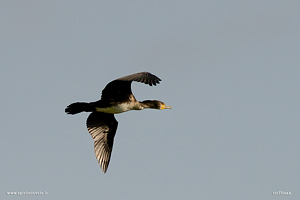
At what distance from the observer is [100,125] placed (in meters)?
19.4

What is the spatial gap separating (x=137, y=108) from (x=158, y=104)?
102 centimetres

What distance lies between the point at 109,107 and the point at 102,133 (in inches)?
59.4

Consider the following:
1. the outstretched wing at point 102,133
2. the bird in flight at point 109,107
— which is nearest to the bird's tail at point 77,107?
the bird in flight at point 109,107

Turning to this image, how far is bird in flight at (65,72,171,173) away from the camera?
57.5 ft

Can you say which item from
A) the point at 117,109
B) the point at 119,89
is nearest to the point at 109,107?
the point at 117,109

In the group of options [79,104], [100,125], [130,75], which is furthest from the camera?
[100,125]

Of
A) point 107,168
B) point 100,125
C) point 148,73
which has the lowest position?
point 107,168

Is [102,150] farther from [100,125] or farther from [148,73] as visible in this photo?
[148,73]

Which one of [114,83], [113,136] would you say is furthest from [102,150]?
[114,83]

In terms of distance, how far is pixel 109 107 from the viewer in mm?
18344

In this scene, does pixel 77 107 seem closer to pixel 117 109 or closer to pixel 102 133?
pixel 117 109

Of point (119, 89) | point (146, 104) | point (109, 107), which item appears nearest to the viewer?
point (119, 89)

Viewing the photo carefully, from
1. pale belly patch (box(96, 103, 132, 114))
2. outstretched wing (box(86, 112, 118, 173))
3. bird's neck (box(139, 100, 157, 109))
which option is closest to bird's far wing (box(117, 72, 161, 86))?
pale belly patch (box(96, 103, 132, 114))

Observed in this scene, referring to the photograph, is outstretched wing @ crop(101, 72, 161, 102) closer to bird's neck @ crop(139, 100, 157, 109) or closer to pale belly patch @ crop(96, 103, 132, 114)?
pale belly patch @ crop(96, 103, 132, 114)
